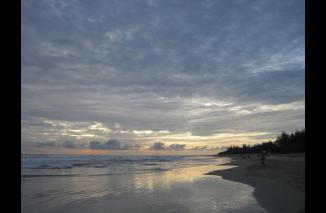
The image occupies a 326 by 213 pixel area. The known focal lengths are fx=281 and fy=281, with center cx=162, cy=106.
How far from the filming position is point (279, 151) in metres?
65.9

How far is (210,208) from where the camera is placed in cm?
851

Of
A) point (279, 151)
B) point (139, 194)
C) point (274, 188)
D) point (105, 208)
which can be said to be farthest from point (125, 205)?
point (279, 151)
